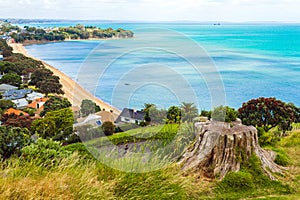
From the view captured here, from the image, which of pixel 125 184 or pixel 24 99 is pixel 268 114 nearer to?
pixel 125 184

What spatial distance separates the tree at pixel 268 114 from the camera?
406 inches

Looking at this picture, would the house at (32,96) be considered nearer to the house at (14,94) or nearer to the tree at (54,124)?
the house at (14,94)

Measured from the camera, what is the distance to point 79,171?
4395mm

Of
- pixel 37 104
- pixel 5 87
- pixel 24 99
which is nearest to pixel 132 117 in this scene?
pixel 37 104

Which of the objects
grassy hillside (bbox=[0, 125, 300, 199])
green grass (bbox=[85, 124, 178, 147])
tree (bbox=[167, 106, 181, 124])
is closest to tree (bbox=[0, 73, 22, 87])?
tree (bbox=[167, 106, 181, 124])

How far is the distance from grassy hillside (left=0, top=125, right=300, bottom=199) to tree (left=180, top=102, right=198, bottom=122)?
155 inches

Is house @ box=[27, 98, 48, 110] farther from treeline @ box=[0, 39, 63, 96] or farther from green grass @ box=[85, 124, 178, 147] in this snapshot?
green grass @ box=[85, 124, 178, 147]

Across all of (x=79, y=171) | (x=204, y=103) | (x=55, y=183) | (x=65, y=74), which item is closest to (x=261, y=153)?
(x=79, y=171)

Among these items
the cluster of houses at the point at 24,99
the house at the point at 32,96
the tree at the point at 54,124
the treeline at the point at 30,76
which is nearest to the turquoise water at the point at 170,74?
the tree at the point at 54,124

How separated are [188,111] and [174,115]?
63 centimetres

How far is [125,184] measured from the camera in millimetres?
4117

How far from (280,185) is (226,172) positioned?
2.90 feet

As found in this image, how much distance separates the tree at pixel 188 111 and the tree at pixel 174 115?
0.28 meters

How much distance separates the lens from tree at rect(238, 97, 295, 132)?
33.8 ft
